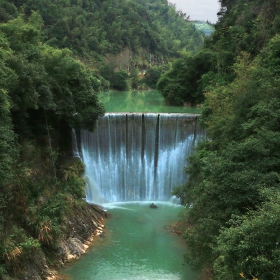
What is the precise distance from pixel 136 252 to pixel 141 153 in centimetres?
642

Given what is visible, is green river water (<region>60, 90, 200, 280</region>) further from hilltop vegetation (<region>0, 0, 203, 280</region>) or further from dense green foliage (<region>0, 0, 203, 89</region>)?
dense green foliage (<region>0, 0, 203, 89</region>)

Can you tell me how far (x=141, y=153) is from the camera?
54.6ft

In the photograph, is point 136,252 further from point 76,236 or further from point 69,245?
point 69,245

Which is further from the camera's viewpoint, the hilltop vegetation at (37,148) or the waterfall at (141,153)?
the waterfall at (141,153)

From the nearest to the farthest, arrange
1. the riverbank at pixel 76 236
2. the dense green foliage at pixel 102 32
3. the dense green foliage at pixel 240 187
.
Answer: the dense green foliage at pixel 240 187
the riverbank at pixel 76 236
the dense green foliage at pixel 102 32

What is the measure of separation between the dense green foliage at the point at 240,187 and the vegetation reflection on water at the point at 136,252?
1.32 m

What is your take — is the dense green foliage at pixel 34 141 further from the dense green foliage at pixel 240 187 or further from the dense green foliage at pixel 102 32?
the dense green foliage at pixel 102 32

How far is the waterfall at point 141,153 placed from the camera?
16.2m

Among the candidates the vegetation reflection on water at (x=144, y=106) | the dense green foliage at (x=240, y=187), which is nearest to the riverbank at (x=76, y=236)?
the dense green foliage at (x=240, y=187)

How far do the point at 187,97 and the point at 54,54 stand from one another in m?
13.6

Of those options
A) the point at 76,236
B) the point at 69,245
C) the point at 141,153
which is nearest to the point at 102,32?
the point at 141,153

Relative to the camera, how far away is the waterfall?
A: 53.1 ft

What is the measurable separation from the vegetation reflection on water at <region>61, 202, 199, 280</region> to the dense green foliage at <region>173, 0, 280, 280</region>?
4.32ft

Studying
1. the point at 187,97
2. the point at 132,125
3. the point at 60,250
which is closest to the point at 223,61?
the point at 187,97
